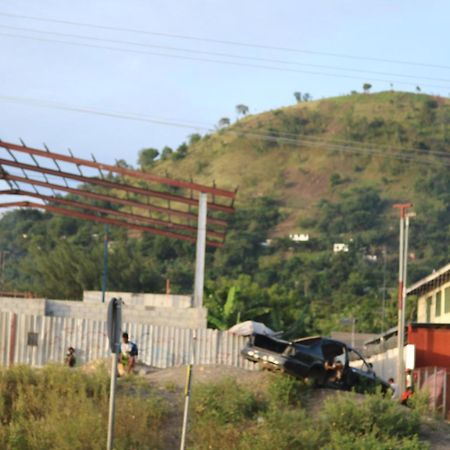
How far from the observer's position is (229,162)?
198 meters

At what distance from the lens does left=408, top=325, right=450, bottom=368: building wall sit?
119 ft

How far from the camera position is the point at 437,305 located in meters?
45.8

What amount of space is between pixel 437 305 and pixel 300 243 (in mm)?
101980

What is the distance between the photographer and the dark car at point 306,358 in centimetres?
2272

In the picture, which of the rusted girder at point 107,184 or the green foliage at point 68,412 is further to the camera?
the rusted girder at point 107,184

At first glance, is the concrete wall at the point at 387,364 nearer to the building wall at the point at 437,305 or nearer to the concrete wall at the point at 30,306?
the building wall at the point at 437,305

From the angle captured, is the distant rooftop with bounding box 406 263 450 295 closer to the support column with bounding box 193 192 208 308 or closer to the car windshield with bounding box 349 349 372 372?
the support column with bounding box 193 192 208 308

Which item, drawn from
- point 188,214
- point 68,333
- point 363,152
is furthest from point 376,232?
point 68,333

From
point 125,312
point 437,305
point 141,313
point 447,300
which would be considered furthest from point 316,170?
point 141,313

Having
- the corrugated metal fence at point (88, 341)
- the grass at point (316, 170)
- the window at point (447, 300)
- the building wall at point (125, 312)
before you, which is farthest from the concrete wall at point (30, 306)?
the grass at point (316, 170)

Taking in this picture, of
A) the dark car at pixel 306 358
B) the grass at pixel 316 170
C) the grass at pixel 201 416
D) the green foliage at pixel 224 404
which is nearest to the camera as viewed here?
the grass at pixel 201 416

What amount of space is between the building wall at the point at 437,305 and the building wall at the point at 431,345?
6.45 meters

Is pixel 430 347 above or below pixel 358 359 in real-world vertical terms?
above

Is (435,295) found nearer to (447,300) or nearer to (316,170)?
(447,300)
